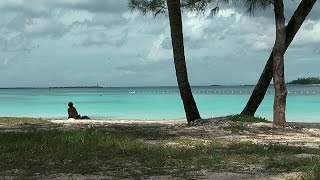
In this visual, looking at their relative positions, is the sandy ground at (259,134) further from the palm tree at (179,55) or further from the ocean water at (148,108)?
the ocean water at (148,108)

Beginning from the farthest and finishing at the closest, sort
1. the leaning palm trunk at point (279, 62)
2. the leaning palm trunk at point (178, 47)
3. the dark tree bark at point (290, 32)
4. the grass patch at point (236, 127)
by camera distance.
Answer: the dark tree bark at point (290, 32) < the leaning palm trunk at point (178, 47) < the leaning palm trunk at point (279, 62) < the grass patch at point (236, 127)

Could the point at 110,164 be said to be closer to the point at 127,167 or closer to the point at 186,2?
the point at 127,167

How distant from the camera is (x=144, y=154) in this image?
823 centimetres

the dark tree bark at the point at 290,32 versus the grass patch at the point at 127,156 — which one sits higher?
the dark tree bark at the point at 290,32

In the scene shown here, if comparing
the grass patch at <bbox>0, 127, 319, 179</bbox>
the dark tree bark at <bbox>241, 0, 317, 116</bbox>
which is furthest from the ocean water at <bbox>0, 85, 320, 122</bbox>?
the grass patch at <bbox>0, 127, 319, 179</bbox>

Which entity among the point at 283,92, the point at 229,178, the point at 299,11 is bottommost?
the point at 229,178

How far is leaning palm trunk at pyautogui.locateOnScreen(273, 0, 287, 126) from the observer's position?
1334 cm

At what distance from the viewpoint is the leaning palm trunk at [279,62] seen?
13.3 meters

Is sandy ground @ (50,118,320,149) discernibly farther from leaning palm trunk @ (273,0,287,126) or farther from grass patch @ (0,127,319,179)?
grass patch @ (0,127,319,179)

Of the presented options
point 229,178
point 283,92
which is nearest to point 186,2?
point 283,92

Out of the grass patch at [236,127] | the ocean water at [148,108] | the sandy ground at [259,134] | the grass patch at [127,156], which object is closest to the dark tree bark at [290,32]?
the sandy ground at [259,134]

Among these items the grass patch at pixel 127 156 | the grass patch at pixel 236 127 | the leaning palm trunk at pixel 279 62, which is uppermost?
the leaning palm trunk at pixel 279 62

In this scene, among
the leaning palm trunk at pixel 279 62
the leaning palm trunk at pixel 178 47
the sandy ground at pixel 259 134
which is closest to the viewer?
the sandy ground at pixel 259 134

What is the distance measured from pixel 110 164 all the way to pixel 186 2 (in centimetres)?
1022
